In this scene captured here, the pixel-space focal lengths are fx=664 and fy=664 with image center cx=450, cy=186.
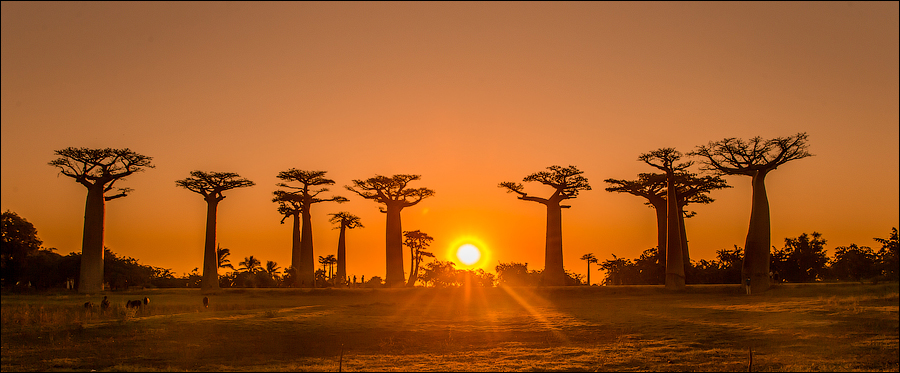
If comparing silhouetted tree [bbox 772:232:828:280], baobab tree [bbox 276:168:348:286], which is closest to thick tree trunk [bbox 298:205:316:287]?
baobab tree [bbox 276:168:348:286]

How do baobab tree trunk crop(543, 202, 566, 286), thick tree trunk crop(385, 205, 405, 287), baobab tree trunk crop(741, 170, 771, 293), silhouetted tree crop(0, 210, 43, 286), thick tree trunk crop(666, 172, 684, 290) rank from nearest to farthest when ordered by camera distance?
baobab tree trunk crop(741, 170, 771, 293)
thick tree trunk crop(666, 172, 684, 290)
silhouetted tree crop(0, 210, 43, 286)
baobab tree trunk crop(543, 202, 566, 286)
thick tree trunk crop(385, 205, 405, 287)

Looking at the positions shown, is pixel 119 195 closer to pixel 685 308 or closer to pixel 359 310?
pixel 359 310

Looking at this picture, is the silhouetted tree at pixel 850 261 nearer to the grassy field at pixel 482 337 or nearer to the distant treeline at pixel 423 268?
the distant treeline at pixel 423 268

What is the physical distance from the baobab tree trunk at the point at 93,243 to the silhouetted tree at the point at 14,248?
6308 mm

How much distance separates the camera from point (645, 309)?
3356 cm

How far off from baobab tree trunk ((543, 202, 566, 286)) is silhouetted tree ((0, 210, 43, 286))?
44104 millimetres

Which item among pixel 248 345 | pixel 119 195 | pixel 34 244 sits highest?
pixel 119 195

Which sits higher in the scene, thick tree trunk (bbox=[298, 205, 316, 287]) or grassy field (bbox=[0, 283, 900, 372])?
thick tree trunk (bbox=[298, 205, 316, 287])

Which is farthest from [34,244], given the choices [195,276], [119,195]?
[195,276]

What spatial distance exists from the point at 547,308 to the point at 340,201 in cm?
3577

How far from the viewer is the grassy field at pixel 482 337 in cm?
1984

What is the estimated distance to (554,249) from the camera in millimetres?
58906

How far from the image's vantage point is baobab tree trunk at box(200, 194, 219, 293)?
56000mm

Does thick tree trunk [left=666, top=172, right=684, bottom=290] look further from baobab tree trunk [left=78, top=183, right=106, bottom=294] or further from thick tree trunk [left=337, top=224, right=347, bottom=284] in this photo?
baobab tree trunk [left=78, top=183, right=106, bottom=294]
